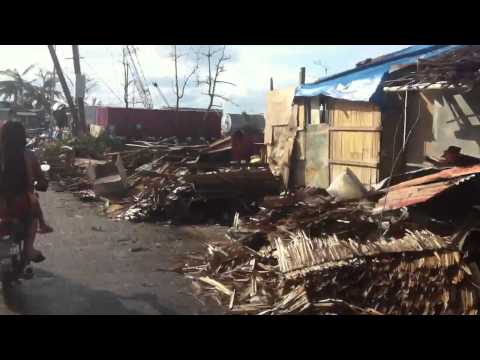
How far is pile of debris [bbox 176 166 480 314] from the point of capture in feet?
16.8

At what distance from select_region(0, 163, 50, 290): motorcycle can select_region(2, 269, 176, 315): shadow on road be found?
208 millimetres

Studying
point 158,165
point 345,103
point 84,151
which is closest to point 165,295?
point 345,103

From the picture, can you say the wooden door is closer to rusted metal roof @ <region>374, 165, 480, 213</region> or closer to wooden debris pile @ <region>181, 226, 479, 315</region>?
rusted metal roof @ <region>374, 165, 480, 213</region>

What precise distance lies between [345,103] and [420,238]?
644 centimetres

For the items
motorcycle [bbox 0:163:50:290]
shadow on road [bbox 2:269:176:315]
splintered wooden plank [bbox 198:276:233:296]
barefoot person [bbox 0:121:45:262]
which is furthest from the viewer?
splintered wooden plank [bbox 198:276:233:296]

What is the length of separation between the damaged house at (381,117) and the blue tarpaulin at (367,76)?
0.02 m

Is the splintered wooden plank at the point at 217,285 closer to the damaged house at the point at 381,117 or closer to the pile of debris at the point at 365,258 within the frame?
the pile of debris at the point at 365,258

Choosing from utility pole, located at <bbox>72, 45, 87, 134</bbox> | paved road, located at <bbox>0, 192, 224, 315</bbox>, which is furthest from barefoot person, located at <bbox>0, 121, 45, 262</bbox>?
utility pole, located at <bbox>72, 45, 87, 134</bbox>

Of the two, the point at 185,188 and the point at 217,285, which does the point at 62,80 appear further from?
the point at 217,285

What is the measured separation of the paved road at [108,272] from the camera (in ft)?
18.7

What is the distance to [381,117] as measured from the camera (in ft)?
33.4

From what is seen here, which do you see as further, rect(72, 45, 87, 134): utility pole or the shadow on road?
rect(72, 45, 87, 134): utility pole

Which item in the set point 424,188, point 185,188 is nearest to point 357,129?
point 185,188
